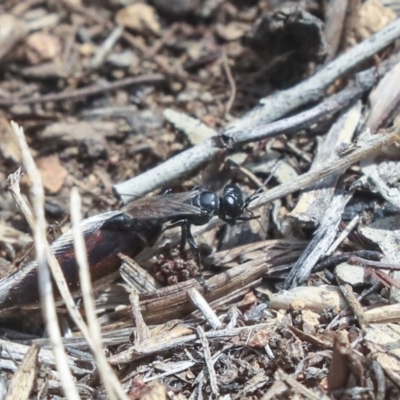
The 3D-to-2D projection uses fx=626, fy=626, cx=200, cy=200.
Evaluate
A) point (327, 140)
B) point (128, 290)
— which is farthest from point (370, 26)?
point (128, 290)

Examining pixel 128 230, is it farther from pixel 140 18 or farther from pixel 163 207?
pixel 140 18

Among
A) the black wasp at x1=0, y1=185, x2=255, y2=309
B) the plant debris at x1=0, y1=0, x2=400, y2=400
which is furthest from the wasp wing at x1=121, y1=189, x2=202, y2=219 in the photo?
the plant debris at x1=0, y1=0, x2=400, y2=400

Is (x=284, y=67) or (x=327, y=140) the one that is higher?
(x=284, y=67)

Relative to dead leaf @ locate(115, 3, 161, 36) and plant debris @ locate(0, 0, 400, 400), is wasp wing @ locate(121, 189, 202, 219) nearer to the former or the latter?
plant debris @ locate(0, 0, 400, 400)

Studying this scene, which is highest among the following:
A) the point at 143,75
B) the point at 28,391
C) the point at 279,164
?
the point at 143,75

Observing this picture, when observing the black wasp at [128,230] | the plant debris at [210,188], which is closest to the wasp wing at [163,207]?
the black wasp at [128,230]

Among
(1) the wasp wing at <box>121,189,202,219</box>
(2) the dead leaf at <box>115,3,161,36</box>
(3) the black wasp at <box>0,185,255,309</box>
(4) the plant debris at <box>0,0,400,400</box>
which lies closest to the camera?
(4) the plant debris at <box>0,0,400,400</box>

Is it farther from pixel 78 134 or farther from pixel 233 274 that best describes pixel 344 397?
pixel 78 134

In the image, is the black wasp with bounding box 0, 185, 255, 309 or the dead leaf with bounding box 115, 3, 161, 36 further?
the dead leaf with bounding box 115, 3, 161, 36

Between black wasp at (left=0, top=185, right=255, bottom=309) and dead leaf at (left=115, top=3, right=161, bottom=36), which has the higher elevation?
dead leaf at (left=115, top=3, right=161, bottom=36)
